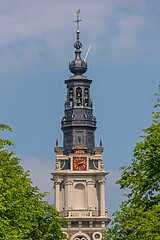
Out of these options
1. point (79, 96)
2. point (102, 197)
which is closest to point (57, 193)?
point (102, 197)

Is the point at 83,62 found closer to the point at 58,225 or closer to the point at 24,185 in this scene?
the point at 58,225

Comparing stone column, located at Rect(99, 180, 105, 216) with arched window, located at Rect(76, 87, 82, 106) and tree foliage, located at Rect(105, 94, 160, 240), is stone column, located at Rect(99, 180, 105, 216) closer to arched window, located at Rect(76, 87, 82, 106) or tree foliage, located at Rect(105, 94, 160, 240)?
arched window, located at Rect(76, 87, 82, 106)

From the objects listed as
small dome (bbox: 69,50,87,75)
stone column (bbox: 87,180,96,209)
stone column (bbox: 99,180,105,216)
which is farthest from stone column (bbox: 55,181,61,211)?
small dome (bbox: 69,50,87,75)

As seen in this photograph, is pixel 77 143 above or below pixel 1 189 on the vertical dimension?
above

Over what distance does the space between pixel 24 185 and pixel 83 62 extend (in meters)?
103

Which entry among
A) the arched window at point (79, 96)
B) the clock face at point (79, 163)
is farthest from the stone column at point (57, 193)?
the arched window at point (79, 96)

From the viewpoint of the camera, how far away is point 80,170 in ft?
567

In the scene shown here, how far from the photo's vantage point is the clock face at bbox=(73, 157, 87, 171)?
173000 millimetres

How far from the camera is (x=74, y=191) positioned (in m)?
171

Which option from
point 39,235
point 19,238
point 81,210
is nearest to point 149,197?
point 19,238

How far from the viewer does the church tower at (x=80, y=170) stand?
167 meters

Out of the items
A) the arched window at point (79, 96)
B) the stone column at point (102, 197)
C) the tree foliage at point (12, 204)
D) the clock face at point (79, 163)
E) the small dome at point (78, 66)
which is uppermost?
the small dome at point (78, 66)

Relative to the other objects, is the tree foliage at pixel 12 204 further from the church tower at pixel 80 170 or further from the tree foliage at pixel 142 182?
the church tower at pixel 80 170

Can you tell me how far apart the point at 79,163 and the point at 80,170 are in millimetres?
1239
